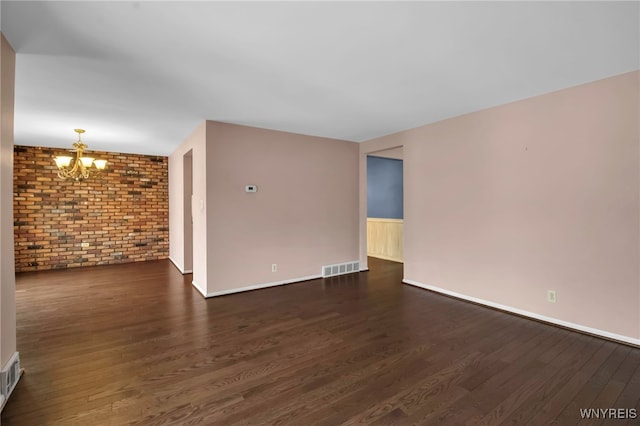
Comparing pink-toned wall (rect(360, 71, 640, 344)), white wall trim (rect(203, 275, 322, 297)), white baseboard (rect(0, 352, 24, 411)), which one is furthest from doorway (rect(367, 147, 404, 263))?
white baseboard (rect(0, 352, 24, 411))

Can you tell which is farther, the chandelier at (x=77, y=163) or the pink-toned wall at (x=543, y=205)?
the chandelier at (x=77, y=163)

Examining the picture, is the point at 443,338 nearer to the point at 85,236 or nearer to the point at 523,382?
the point at 523,382

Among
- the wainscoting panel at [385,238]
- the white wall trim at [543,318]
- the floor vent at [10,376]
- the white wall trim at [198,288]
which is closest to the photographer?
the floor vent at [10,376]

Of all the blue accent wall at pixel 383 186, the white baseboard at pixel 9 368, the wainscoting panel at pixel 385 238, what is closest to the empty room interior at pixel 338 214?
the white baseboard at pixel 9 368

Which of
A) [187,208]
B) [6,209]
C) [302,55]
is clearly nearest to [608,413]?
[302,55]

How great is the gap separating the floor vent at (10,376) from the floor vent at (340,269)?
381 cm

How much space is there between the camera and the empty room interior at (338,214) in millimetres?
1875

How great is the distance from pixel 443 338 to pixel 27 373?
3.43 m

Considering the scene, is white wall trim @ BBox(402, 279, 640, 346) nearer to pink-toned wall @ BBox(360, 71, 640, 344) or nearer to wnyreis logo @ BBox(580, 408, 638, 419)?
pink-toned wall @ BBox(360, 71, 640, 344)

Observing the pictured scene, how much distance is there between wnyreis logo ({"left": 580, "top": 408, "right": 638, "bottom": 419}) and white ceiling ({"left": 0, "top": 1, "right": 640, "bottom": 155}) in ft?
8.18

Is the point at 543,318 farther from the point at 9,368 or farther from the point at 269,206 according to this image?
the point at 9,368

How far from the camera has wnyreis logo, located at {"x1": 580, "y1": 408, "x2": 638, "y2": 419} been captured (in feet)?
5.74

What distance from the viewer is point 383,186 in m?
7.46

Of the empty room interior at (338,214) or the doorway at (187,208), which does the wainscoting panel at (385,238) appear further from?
the doorway at (187,208)
